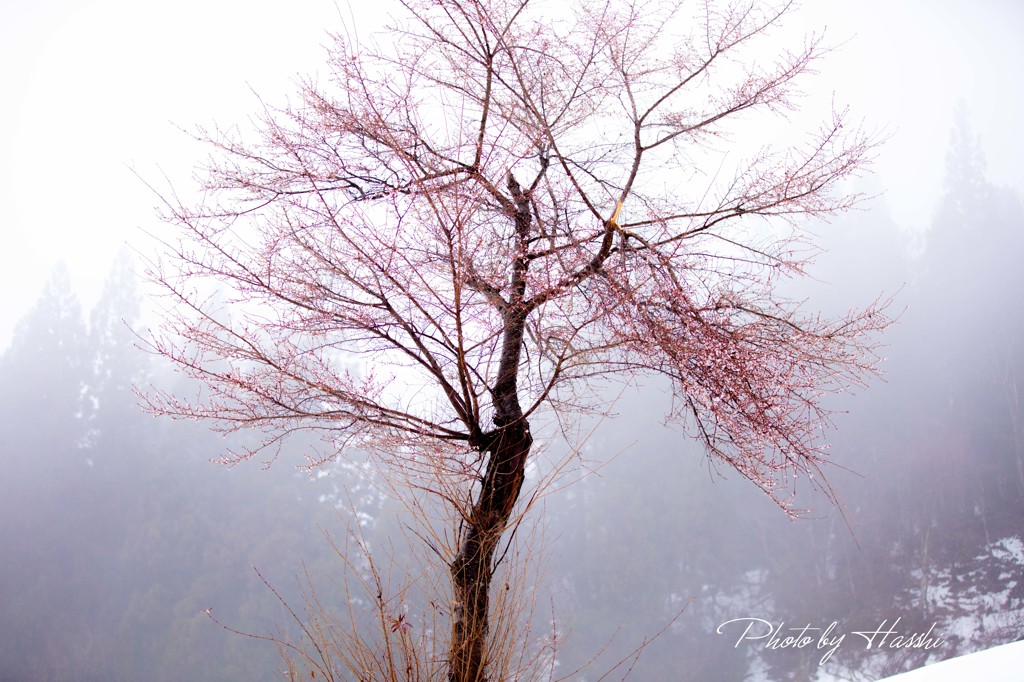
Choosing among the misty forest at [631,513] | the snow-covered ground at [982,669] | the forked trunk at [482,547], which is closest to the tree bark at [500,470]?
the forked trunk at [482,547]

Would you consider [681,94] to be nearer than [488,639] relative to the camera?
No

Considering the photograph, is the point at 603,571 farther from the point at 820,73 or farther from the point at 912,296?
the point at 820,73

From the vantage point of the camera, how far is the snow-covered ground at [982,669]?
1242mm

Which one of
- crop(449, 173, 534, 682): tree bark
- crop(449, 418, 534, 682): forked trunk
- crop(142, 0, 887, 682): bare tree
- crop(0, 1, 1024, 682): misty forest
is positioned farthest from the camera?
crop(0, 1, 1024, 682): misty forest

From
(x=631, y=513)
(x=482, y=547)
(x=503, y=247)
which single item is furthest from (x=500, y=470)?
(x=631, y=513)

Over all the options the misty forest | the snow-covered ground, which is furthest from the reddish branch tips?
the misty forest

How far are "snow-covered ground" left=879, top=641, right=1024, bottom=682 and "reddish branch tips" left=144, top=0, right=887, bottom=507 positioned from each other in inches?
20.2

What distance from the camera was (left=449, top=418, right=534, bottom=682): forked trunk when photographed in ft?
3.70

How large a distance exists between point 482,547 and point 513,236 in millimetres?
892

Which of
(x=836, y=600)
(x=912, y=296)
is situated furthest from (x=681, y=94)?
(x=912, y=296)

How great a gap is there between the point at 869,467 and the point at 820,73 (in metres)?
16.3

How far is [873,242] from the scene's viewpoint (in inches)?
679

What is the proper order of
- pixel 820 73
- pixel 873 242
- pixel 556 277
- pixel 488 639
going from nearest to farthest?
pixel 488 639
pixel 556 277
pixel 820 73
pixel 873 242

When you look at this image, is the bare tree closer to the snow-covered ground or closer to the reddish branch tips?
the reddish branch tips
